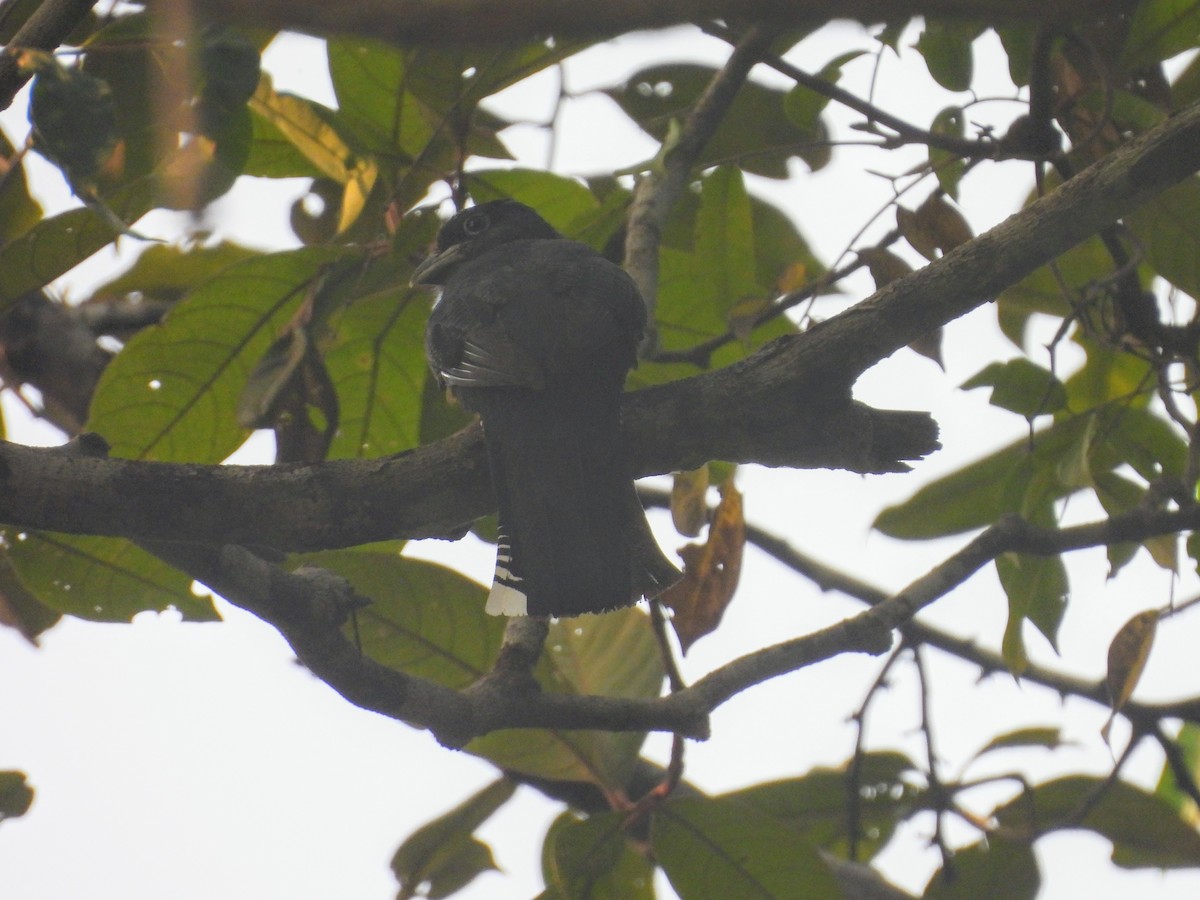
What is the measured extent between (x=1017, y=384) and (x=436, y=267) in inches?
71.4

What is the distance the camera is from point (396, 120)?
13.1 ft

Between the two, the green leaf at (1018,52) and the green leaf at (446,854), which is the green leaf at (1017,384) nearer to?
the green leaf at (1018,52)

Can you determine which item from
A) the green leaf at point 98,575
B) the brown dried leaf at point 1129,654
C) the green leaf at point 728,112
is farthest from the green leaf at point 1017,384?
the green leaf at point 98,575

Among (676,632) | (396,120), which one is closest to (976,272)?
(676,632)

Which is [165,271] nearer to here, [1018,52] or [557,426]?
[557,426]

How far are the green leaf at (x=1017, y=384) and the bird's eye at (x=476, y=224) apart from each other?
1.73 m

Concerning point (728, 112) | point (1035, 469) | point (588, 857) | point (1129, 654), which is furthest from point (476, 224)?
point (1129, 654)

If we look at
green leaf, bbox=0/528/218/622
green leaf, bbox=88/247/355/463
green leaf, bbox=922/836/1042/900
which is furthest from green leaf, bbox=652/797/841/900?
green leaf, bbox=88/247/355/463

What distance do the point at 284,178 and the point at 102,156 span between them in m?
2.12

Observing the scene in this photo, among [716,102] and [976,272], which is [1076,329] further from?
[976,272]

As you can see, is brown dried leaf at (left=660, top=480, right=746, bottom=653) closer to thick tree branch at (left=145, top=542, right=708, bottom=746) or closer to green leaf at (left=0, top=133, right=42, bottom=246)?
thick tree branch at (left=145, top=542, right=708, bottom=746)

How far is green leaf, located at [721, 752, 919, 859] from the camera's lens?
13.0 ft

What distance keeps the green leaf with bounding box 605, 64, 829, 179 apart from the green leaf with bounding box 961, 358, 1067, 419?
1245mm

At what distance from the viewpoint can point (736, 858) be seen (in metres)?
3.33
